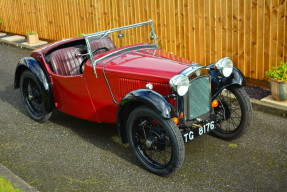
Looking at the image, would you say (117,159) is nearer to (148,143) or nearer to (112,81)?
(148,143)

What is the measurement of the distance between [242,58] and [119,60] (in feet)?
9.07

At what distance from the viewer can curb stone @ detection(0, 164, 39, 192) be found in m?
4.75

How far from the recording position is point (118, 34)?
6113mm

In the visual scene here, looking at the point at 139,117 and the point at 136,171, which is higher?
the point at 139,117

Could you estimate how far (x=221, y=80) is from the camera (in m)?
5.60

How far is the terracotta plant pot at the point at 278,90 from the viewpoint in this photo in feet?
21.7

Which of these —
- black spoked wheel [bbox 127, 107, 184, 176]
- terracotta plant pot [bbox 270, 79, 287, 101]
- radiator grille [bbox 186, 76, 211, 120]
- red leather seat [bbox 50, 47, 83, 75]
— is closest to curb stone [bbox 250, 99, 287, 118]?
terracotta plant pot [bbox 270, 79, 287, 101]

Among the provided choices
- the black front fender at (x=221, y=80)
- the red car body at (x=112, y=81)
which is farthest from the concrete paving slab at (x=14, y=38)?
the black front fender at (x=221, y=80)

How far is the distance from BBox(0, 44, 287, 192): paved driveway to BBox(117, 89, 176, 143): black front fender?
525mm

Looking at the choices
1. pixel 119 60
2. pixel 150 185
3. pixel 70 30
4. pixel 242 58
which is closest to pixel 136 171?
pixel 150 185

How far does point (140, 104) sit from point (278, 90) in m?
2.53

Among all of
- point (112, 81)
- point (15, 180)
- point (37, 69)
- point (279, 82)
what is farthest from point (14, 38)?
point (15, 180)

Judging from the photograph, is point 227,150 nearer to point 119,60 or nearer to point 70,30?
point 119,60

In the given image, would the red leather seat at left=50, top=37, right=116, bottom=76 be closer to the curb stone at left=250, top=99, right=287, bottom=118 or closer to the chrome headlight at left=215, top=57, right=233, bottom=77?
the chrome headlight at left=215, top=57, right=233, bottom=77
